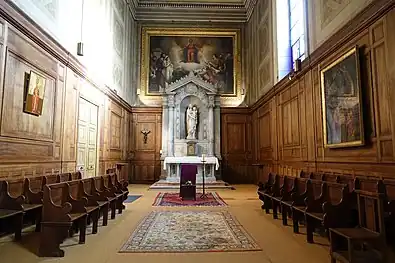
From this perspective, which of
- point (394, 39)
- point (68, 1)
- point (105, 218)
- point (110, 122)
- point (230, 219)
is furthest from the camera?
point (110, 122)

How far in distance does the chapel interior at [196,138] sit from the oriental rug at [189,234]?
4cm

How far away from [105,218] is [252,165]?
9.45m

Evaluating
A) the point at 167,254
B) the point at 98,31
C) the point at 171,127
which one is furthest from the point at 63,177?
the point at 171,127

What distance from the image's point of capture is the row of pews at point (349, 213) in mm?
3018

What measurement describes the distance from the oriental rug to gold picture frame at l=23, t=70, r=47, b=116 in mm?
2974

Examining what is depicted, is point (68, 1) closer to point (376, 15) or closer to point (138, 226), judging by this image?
point (138, 226)

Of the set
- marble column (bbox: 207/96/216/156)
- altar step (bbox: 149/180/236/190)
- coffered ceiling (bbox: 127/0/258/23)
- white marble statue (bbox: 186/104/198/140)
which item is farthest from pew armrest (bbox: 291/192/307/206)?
coffered ceiling (bbox: 127/0/258/23)

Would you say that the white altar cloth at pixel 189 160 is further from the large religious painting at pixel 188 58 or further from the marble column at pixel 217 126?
the large religious painting at pixel 188 58

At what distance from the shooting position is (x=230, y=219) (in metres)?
5.91

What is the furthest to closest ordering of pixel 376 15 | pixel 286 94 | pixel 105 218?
pixel 286 94 → pixel 105 218 → pixel 376 15

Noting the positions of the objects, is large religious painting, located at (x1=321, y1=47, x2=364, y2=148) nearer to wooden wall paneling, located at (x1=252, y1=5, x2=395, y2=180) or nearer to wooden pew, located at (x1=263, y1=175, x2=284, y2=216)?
wooden wall paneling, located at (x1=252, y1=5, x2=395, y2=180)

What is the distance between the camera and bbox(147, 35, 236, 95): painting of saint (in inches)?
590

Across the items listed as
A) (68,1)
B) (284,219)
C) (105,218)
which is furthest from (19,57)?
(284,219)

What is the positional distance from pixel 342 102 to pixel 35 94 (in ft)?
19.4
